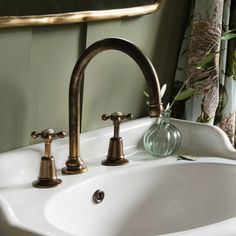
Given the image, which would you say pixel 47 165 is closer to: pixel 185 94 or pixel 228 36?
pixel 185 94

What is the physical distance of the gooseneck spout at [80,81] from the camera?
1.29 meters

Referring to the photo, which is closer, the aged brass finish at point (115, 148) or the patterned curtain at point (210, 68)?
the aged brass finish at point (115, 148)

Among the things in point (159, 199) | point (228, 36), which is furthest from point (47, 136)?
point (228, 36)

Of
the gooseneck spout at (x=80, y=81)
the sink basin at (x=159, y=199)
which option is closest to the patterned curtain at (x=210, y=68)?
the sink basin at (x=159, y=199)

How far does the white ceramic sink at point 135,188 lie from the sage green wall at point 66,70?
0.20 ft

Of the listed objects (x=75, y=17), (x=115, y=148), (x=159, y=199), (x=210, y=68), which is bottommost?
(x=159, y=199)

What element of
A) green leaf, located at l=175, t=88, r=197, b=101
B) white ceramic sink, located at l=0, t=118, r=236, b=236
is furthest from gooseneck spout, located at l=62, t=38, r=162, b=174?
green leaf, located at l=175, t=88, r=197, b=101

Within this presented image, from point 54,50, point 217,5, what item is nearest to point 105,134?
point 54,50

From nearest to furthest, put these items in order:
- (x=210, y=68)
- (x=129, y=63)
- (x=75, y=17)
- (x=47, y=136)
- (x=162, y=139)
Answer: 1. (x=47, y=136)
2. (x=75, y=17)
3. (x=162, y=139)
4. (x=129, y=63)
5. (x=210, y=68)

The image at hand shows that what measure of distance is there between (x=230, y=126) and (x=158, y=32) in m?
0.34

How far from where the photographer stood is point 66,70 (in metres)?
1.49

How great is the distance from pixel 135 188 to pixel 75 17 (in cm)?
39

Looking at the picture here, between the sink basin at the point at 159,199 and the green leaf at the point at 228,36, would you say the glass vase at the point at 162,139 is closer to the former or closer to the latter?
the sink basin at the point at 159,199

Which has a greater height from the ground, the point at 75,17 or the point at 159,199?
the point at 75,17
